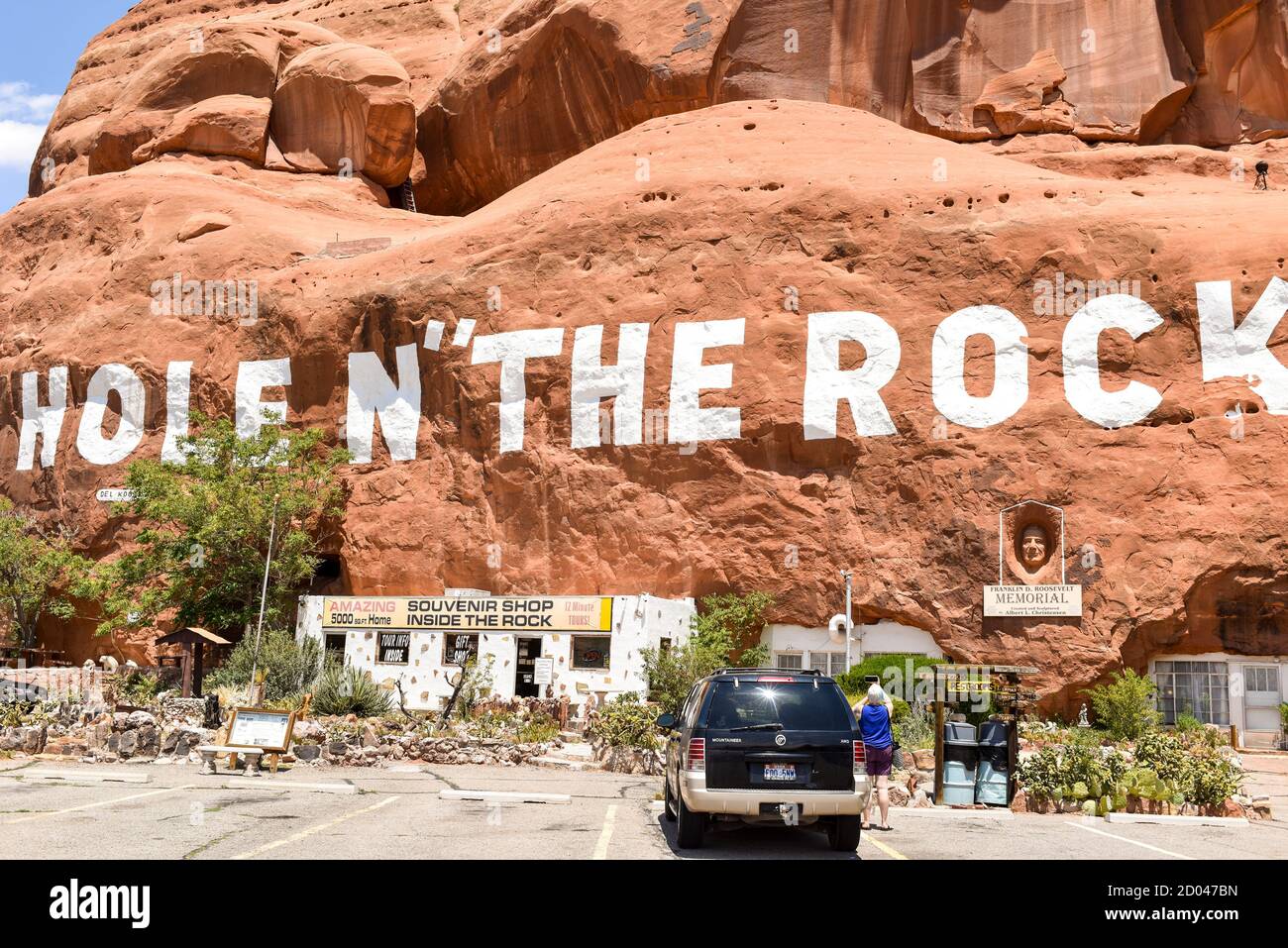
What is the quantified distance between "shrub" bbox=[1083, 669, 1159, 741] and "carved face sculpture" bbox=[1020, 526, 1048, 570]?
129 inches

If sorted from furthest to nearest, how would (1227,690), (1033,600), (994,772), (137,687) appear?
(137,687) < (1033,600) < (1227,690) < (994,772)

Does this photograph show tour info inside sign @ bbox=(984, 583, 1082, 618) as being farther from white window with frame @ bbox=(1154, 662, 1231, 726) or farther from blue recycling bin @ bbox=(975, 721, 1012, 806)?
blue recycling bin @ bbox=(975, 721, 1012, 806)

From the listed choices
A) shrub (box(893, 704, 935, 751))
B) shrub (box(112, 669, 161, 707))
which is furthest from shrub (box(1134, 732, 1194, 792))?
shrub (box(112, 669, 161, 707))

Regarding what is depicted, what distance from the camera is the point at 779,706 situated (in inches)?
461

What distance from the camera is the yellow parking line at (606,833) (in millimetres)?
10656

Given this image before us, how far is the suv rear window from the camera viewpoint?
37.7 feet

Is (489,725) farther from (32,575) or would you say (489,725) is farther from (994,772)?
(32,575)

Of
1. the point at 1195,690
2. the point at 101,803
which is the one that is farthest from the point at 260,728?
the point at 1195,690

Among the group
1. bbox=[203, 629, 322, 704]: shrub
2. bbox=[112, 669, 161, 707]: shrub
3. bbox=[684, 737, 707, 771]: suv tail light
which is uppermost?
bbox=[684, 737, 707, 771]: suv tail light

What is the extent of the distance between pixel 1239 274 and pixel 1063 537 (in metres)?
8.52

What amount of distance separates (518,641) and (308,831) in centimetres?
1894

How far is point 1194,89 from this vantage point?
45.3 meters

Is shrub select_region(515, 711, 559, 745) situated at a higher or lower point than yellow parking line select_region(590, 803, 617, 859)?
lower

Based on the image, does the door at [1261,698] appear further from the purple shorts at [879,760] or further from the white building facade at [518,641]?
the purple shorts at [879,760]
